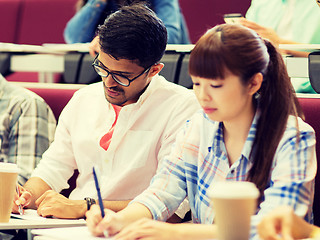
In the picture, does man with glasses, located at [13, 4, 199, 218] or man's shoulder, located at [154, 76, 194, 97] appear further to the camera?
man's shoulder, located at [154, 76, 194, 97]

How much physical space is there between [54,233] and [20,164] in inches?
36.0

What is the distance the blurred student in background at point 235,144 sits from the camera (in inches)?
47.3

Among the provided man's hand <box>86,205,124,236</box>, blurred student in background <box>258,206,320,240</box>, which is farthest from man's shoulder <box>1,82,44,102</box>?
blurred student in background <box>258,206,320,240</box>

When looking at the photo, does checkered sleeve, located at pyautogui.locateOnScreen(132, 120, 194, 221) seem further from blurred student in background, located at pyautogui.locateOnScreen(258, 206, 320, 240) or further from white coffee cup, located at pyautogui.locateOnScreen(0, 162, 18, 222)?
blurred student in background, located at pyautogui.locateOnScreen(258, 206, 320, 240)

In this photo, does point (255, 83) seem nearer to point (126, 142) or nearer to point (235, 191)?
point (235, 191)

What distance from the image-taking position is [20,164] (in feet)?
6.84

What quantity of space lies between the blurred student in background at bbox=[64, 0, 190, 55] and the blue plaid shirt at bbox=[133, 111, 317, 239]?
1319mm

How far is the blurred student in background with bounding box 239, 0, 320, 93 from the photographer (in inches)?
82.6

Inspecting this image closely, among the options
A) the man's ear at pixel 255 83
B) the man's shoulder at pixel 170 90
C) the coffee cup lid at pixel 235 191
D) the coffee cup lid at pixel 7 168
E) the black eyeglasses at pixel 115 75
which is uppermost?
the man's ear at pixel 255 83

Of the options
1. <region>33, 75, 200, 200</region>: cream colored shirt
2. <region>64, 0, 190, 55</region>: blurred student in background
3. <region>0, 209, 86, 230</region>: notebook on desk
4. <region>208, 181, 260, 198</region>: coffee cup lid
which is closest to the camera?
<region>208, 181, 260, 198</region>: coffee cup lid

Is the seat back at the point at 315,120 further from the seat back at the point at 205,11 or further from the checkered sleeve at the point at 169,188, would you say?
the seat back at the point at 205,11

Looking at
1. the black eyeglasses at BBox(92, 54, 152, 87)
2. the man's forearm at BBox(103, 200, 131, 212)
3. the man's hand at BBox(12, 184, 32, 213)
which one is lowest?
the man's forearm at BBox(103, 200, 131, 212)

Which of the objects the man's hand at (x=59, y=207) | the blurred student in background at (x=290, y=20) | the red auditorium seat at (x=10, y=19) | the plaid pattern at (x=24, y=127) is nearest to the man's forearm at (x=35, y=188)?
the man's hand at (x=59, y=207)

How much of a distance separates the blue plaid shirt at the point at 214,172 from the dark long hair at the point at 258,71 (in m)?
0.02
